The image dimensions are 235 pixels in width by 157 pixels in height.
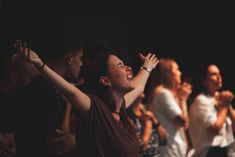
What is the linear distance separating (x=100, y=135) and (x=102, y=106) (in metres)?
0.15

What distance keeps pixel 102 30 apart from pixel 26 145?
3.18 meters

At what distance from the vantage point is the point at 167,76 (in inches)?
222

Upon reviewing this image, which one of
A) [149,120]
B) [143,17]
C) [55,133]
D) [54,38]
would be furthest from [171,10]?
[55,133]

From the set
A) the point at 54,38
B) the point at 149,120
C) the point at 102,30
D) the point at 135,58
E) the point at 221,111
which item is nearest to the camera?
the point at 54,38

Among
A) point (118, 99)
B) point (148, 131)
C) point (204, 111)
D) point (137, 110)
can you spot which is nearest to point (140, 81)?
point (118, 99)

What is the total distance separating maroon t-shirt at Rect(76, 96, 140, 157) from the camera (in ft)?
10.1

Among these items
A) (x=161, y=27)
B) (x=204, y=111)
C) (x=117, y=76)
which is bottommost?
(x=204, y=111)

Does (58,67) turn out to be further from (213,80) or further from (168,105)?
(213,80)

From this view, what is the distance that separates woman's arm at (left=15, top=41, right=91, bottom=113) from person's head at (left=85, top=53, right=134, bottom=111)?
9.8 inches

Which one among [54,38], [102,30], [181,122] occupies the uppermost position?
[54,38]

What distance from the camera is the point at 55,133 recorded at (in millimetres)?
3281

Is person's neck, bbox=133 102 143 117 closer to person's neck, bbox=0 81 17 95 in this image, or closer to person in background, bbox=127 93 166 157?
person in background, bbox=127 93 166 157

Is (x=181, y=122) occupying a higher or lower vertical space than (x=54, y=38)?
lower

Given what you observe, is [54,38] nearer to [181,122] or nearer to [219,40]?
[181,122]
